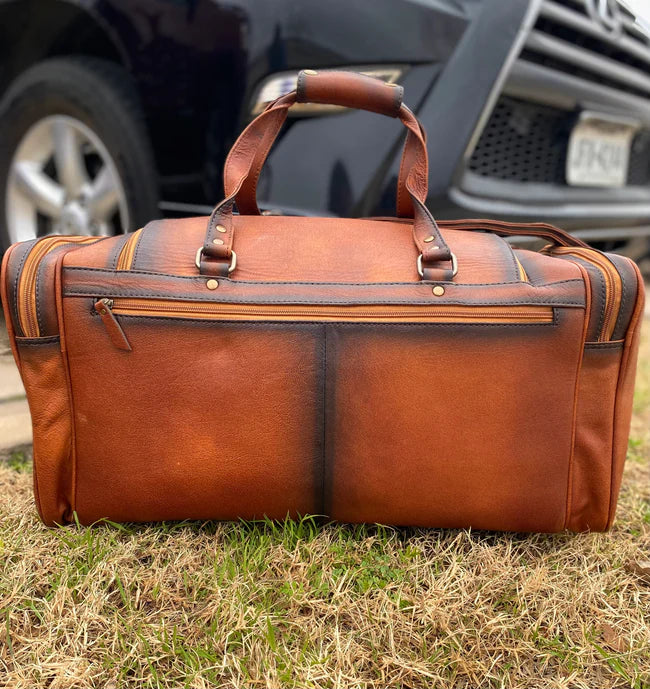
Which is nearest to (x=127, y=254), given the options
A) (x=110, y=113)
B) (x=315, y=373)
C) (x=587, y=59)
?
(x=315, y=373)

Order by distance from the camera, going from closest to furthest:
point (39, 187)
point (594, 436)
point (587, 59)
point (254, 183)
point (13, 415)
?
point (594, 436) < point (254, 183) < point (13, 415) < point (587, 59) < point (39, 187)

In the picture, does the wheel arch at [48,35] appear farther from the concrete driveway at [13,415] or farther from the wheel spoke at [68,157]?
the concrete driveway at [13,415]

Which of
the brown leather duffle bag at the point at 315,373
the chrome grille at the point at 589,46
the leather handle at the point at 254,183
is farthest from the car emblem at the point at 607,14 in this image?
the brown leather duffle bag at the point at 315,373

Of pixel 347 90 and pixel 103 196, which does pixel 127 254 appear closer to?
pixel 347 90

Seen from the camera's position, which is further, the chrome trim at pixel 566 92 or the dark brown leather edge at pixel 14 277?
the chrome trim at pixel 566 92

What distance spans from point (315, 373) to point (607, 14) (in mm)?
1382

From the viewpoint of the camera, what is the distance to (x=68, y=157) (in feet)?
5.24

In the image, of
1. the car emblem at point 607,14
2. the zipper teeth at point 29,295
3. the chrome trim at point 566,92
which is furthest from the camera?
the car emblem at point 607,14

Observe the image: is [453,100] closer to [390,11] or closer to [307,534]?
[390,11]

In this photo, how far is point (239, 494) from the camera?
950mm

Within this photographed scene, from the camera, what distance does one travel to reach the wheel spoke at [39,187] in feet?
5.46

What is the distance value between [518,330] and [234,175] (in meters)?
0.58

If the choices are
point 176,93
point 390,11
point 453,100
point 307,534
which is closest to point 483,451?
Answer: point 307,534

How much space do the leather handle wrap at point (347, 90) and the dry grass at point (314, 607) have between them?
768 millimetres
